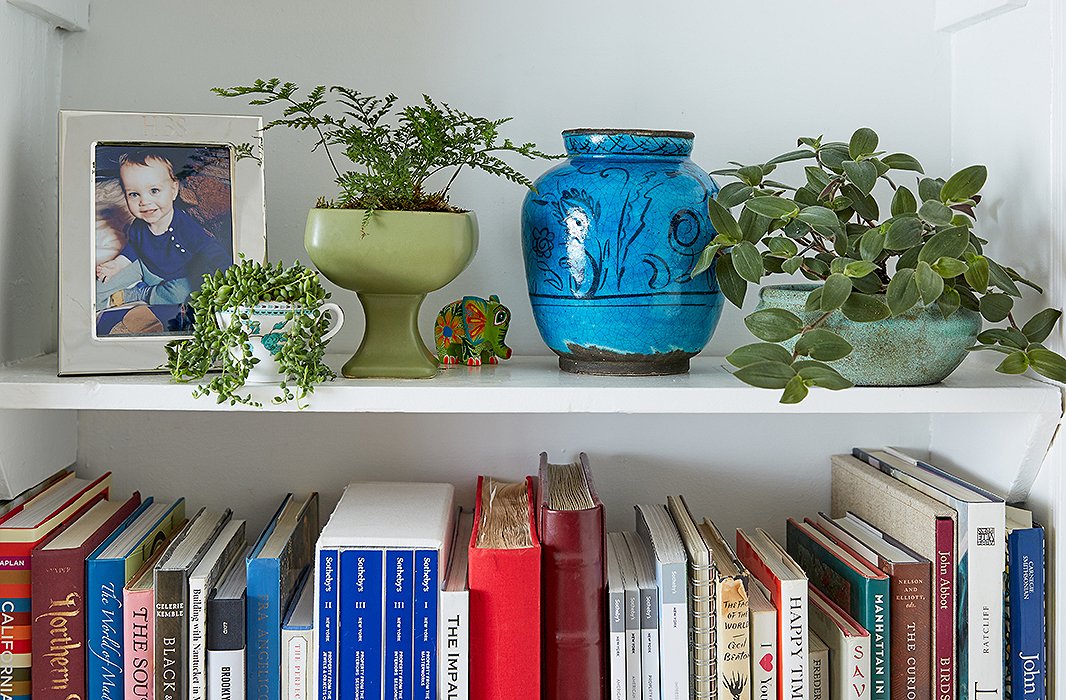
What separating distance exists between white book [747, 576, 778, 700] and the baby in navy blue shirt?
565 millimetres

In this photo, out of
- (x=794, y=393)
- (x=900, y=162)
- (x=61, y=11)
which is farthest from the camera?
(x=61, y=11)

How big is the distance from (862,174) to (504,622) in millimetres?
472

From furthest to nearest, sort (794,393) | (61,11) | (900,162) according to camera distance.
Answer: (61,11), (900,162), (794,393)

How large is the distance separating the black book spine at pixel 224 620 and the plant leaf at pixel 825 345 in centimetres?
51

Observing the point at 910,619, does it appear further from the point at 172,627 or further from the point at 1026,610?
the point at 172,627

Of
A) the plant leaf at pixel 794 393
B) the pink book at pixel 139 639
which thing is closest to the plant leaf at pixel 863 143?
the plant leaf at pixel 794 393

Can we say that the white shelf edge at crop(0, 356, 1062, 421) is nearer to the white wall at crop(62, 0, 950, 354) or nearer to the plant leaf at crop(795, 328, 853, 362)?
the plant leaf at crop(795, 328, 853, 362)

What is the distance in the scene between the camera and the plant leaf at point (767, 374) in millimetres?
773

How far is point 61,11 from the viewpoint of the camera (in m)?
0.98

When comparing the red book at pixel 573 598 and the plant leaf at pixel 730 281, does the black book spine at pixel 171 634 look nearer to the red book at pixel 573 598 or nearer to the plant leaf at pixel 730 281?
the red book at pixel 573 598

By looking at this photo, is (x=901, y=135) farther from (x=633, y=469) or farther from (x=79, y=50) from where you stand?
(x=79, y=50)

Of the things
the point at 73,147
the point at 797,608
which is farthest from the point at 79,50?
the point at 797,608

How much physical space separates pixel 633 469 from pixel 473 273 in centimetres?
27

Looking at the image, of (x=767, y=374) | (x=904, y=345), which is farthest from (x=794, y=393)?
(x=904, y=345)
